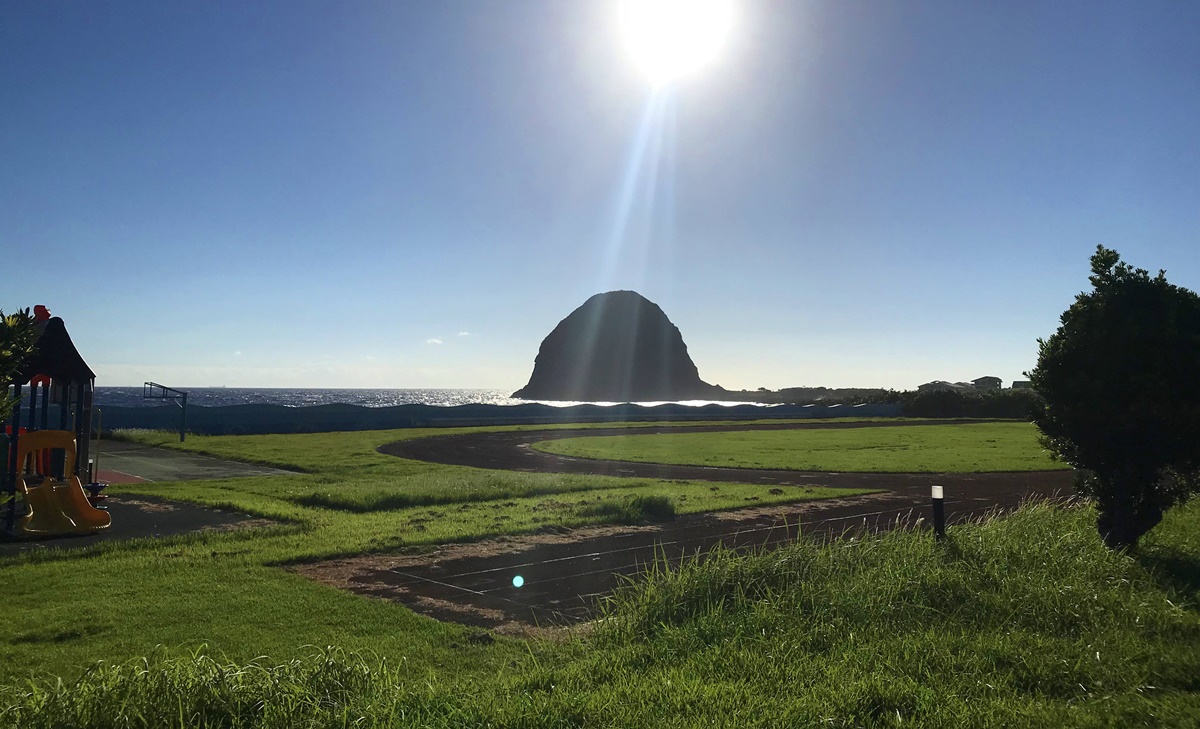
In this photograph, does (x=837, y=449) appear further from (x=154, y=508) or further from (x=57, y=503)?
(x=57, y=503)

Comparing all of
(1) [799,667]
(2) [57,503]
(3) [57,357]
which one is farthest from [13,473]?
(1) [799,667]

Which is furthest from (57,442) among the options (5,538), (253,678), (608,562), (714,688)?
(714,688)

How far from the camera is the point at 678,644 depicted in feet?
20.3

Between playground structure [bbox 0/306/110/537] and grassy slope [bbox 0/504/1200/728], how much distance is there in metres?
7.79

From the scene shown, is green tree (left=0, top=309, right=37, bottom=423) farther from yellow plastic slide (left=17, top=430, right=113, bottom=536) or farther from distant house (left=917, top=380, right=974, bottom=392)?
distant house (left=917, top=380, right=974, bottom=392)

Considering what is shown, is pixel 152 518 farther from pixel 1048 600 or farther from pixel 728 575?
pixel 1048 600

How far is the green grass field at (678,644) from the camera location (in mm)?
4711

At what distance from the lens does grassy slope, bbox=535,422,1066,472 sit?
26062mm

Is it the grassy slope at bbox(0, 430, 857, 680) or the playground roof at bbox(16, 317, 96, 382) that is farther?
the playground roof at bbox(16, 317, 96, 382)

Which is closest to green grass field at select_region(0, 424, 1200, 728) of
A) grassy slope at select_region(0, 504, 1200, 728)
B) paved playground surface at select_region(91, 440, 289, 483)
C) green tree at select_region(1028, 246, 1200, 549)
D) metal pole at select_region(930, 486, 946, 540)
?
grassy slope at select_region(0, 504, 1200, 728)

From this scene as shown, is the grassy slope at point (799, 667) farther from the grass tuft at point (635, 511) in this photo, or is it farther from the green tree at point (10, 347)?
the grass tuft at point (635, 511)

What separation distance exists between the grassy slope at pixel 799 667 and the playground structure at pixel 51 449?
779 centimetres

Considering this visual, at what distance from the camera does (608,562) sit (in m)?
10.7

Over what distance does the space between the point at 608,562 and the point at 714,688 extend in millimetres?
5664
